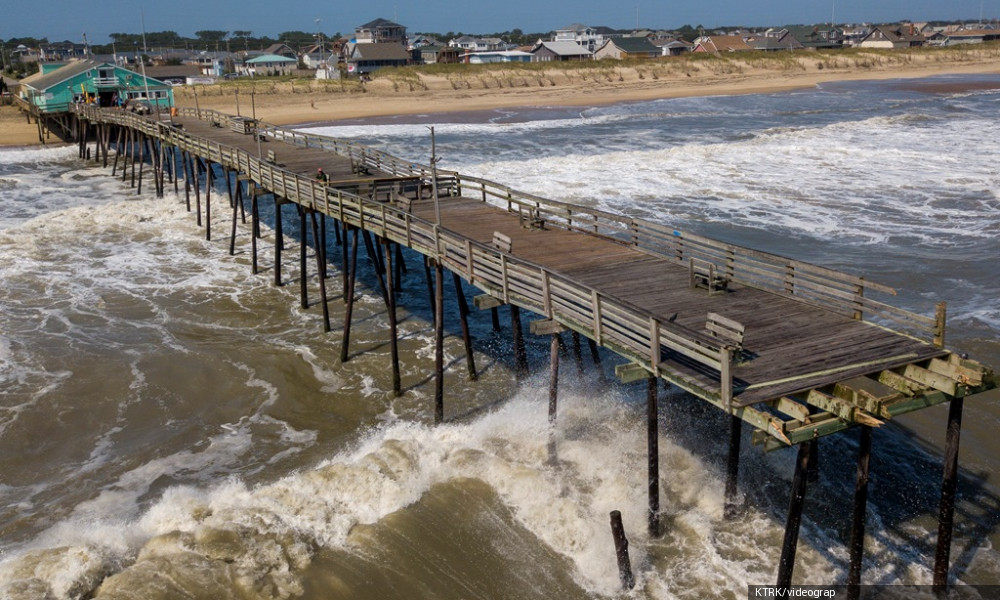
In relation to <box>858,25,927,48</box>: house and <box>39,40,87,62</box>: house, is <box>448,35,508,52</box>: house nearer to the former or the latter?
<box>39,40,87,62</box>: house

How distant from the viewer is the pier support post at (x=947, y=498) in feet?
35.3

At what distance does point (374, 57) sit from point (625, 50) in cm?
4014

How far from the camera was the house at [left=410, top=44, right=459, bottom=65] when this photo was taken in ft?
414

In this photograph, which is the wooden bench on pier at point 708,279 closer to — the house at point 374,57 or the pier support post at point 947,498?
the pier support post at point 947,498

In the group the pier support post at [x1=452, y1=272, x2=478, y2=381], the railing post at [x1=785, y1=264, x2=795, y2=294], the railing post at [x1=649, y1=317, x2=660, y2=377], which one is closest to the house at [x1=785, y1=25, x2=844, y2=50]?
the pier support post at [x1=452, y1=272, x2=478, y2=381]

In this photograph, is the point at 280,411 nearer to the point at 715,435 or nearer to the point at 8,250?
the point at 715,435

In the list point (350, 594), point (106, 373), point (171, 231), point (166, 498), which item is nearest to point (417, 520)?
point (350, 594)

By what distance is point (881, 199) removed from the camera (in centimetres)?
3694

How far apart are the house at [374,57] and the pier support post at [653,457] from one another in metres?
110

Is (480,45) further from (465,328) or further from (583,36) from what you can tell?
(465,328)

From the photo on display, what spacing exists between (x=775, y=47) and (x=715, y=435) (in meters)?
145

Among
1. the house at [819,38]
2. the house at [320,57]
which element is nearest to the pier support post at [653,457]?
the house at [320,57]

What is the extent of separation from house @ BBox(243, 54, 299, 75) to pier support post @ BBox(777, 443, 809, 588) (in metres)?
118

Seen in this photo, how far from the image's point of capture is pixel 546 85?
4048 inches
